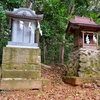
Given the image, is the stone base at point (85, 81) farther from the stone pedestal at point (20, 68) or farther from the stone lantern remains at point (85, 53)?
the stone pedestal at point (20, 68)

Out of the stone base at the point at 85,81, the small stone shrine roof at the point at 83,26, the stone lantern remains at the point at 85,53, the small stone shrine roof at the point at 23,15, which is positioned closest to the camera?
the small stone shrine roof at the point at 23,15

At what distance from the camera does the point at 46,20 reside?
935 centimetres

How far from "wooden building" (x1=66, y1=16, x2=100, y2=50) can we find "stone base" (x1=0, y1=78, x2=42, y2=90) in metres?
3.46

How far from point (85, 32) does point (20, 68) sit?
4026mm

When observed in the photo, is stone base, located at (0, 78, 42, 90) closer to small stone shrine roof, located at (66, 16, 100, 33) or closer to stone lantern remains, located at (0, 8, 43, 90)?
stone lantern remains, located at (0, 8, 43, 90)

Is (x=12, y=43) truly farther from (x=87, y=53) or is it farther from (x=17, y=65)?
(x=87, y=53)

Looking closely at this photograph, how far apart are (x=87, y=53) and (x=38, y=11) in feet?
13.9

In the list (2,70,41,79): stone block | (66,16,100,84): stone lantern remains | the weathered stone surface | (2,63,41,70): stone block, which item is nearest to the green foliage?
(66,16,100,84): stone lantern remains

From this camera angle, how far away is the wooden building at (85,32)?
24.5ft

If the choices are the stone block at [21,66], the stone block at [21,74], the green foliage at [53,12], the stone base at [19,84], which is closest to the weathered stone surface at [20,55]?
the stone block at [21,66]

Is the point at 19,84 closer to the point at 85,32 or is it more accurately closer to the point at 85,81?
the point at 85,81

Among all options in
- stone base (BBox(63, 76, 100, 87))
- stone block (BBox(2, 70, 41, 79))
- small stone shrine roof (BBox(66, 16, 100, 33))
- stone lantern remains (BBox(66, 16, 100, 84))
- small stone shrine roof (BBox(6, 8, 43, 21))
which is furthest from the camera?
small stone shrine roof (BBox(66, 16, 100, 33))

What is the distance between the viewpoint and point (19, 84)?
535 centimetres

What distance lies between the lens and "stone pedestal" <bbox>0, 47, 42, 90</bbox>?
534cm
